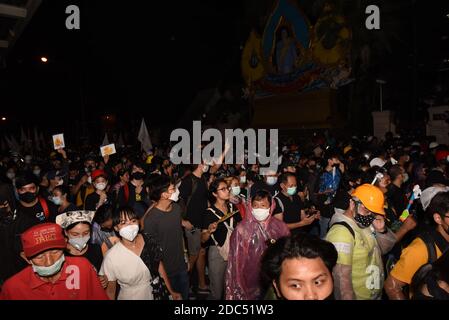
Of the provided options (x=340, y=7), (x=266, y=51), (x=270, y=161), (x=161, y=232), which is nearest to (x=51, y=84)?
(x=266, y=51)

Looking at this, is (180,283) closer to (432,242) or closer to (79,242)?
(79,242)

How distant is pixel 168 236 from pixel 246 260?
4.09ft

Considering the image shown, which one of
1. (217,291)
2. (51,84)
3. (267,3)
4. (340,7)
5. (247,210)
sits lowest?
(217,291)

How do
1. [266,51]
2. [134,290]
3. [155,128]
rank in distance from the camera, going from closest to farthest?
[134,290] → [266,51] → [155,128]

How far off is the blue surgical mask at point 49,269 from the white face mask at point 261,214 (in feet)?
6.86

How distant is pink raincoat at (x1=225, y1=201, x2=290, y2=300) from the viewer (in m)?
3.72

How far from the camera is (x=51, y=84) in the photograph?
99.5 ft

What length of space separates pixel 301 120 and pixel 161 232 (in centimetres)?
2311

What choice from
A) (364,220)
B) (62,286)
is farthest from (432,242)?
(62,286)

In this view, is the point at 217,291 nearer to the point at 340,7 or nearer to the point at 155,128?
the point at 340,7

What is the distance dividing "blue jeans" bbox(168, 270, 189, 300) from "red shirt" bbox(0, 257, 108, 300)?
1.72m

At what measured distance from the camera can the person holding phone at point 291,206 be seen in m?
5.54

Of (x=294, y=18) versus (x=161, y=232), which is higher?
(x=294, y=18)

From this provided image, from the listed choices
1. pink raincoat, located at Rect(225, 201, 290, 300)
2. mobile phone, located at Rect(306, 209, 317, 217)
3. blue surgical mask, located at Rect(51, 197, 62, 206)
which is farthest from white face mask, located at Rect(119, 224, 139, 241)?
mobile phone, located at Rect(306, 209, 317, 217)
